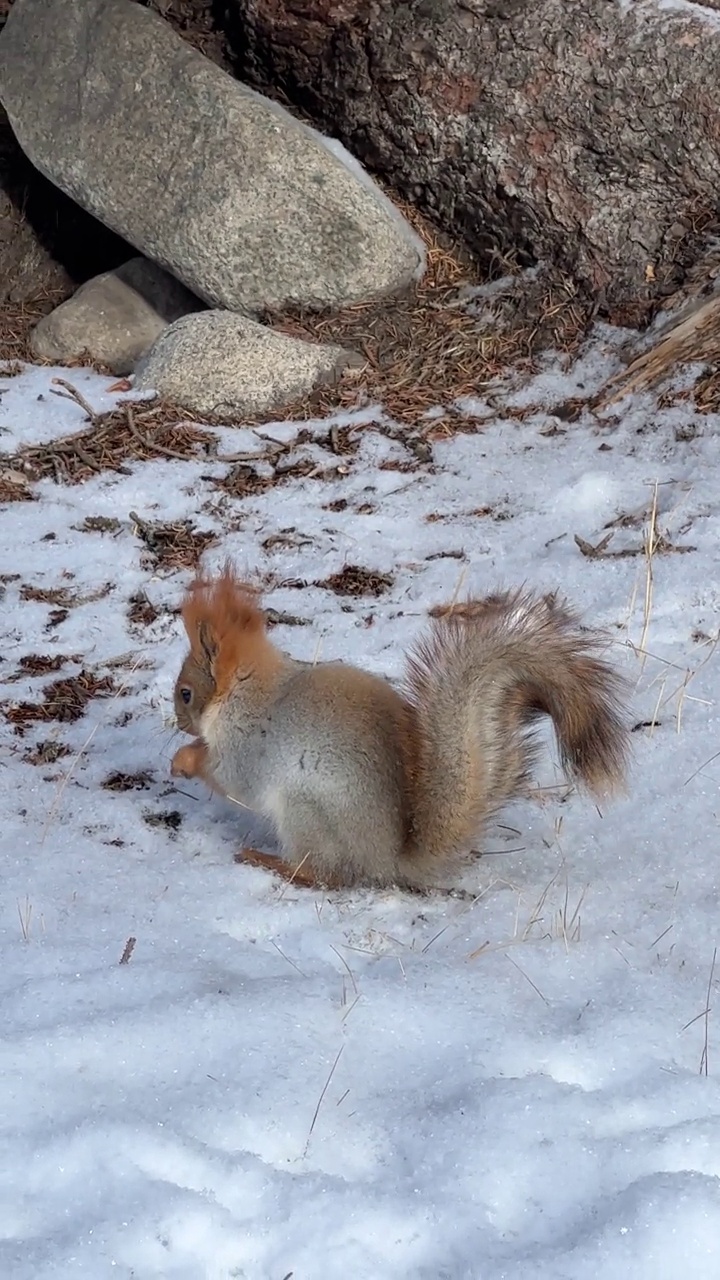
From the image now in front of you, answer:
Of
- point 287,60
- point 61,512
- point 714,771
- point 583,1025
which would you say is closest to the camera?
point 583,1025

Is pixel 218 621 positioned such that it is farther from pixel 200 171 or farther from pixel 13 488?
pixel 200 171

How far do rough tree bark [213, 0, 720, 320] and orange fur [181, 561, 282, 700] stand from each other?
3.15 m

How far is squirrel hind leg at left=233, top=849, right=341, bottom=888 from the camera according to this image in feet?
9.57

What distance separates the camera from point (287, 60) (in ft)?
22.5

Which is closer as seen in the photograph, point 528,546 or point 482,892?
point 482,892

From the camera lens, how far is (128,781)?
11.5 ft

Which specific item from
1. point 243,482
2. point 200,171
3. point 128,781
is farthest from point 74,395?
point 128,781

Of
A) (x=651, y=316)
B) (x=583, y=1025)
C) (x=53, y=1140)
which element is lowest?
(x=53, y=1140)

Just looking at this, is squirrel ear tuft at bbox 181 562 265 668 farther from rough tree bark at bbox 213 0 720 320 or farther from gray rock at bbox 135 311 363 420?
rough tree bark at bbox 213 0 720 320

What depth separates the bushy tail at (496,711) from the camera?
2641mm

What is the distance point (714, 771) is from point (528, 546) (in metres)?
1.52

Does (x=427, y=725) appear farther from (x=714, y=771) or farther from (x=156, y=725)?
(x=156, y=725)

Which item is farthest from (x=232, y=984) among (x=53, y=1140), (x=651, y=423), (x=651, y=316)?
(x=651, y=316)

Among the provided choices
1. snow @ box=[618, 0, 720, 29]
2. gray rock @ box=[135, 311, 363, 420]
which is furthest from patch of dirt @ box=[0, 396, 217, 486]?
snow @ box=[618, 0, 720, 29]
